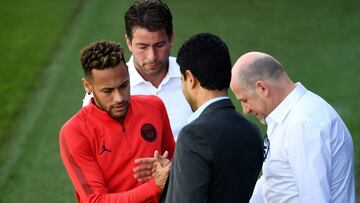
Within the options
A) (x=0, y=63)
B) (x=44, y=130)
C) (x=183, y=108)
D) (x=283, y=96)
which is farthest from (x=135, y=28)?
(x=0, y=63)

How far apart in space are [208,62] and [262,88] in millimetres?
887

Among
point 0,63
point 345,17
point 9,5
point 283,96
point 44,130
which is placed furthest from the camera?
point 9,5

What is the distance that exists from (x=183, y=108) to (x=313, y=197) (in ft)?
3.91

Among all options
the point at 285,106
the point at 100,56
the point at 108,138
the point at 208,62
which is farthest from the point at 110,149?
the point at 285,106

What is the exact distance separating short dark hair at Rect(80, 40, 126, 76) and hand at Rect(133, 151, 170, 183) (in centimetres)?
56

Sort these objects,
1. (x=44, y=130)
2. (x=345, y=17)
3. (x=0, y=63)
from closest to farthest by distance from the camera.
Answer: (x=44, y=130) < (x=0, y=63) < (x=345, y=17)

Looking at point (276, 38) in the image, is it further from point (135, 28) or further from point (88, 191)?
point (88, 191)

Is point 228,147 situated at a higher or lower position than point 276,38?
higher

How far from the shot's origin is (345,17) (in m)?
14.1

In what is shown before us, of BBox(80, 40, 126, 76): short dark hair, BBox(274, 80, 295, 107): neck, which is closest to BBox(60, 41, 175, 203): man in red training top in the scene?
BBox(80, 40, 126, 76): short dark hair

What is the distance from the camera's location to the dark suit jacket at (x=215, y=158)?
3561 millimetres

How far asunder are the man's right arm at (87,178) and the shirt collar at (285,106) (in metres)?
0.93

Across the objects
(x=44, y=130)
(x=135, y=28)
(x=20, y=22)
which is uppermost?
(x=135, y=28)

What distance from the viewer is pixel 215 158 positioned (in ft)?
11.7
